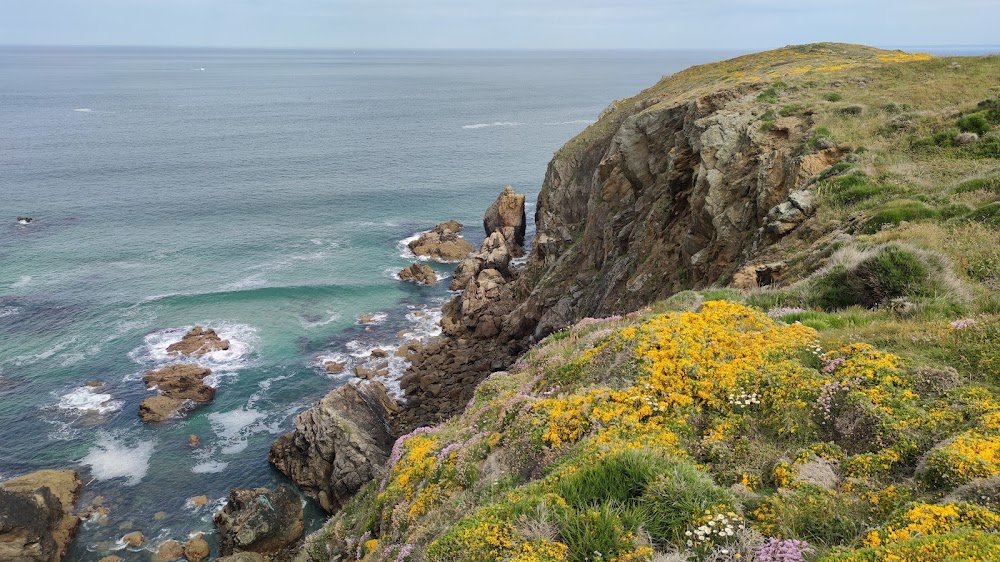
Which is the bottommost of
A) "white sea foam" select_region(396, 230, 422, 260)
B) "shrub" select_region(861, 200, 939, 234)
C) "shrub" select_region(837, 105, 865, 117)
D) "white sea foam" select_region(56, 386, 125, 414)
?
"white sea foam" select_region(56, 386, 125, 414)

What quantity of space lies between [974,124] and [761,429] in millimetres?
22215

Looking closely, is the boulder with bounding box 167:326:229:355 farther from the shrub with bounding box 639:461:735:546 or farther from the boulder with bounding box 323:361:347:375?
the shrub with bounding box 639:461:735:546

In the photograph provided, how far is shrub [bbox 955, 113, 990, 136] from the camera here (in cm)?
2355

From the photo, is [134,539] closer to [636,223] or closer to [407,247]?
[636,223]

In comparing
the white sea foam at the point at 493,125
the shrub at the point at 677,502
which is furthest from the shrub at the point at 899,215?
the white sea foam at the point at 493,125

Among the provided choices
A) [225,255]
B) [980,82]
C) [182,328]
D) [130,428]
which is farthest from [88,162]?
[980,82]

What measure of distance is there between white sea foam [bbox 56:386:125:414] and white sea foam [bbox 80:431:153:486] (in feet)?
9.93

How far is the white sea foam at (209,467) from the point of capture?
35.5 metres

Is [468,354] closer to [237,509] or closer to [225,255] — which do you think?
[237,509]

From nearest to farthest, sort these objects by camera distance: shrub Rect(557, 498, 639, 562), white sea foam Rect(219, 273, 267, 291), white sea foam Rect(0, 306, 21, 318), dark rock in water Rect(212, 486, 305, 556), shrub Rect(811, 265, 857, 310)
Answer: shrub Rect(557, 498, 639, 562)
shrub Rect(811, 265, 857, 310)
dark rock in water Rect(212, 486, 305, 556)
white sea foam Rect(0, 306, 21, 318)
white sea foam Rect(219, 273, 267, 291)

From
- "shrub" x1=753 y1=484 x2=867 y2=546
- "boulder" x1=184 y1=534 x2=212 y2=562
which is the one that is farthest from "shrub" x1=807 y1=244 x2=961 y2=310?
"boulder" x1=184 y1=534 x2=212 y2=562

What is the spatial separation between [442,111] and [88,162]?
94.0 meters

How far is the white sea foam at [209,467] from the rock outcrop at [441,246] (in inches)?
1430

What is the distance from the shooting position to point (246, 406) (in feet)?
137
